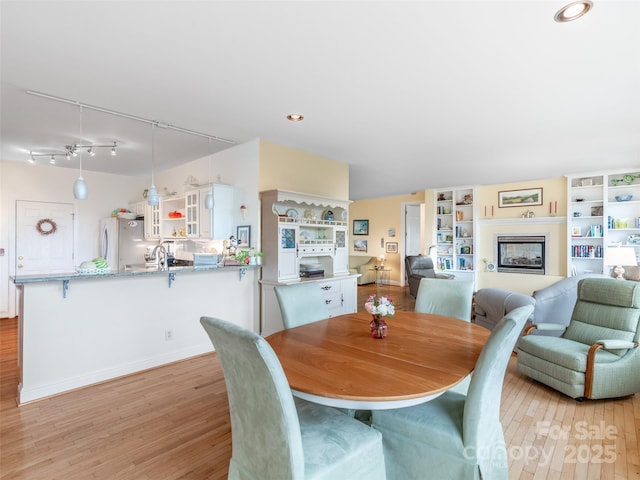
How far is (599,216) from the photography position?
19.9 feet

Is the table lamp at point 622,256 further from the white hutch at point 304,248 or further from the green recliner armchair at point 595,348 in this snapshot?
the white hutch at point 304,248

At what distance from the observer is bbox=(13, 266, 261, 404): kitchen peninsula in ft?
8.92

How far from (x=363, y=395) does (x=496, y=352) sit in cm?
60

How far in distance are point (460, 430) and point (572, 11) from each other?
226cm

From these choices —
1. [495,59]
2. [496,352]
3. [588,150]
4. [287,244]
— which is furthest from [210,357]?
[588,150]

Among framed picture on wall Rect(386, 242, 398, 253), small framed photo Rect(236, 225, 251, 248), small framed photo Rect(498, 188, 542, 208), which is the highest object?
small framed photo Rect(498, 188, 542, 208)

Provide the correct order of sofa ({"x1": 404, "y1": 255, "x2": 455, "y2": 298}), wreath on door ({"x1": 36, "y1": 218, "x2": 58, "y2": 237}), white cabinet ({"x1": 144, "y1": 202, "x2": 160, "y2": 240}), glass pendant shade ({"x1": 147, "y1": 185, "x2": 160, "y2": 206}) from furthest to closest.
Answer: sofa ({"x1": 404, "y1": 255, "x2": 455, "y2": 298}) → white cabinet ({"x1": 144, "y1": 202, "x2": 160, "y2": 240}) → wreath on door ({"x1": 36, "y1": 218, "x2": 58, "y2": 237}) → glass pendant shade ({"x1": 147, "y1": 185, "x2": 160, "y2": 206})

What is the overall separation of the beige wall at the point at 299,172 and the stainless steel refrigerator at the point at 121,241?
3.47 m

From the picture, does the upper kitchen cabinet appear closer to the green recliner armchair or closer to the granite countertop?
the granite countertop

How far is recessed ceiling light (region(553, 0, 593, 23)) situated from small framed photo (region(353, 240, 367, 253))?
8162 mm

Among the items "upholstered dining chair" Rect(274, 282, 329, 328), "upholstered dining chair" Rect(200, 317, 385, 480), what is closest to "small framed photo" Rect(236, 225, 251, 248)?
"upholstered dining chair" Rect(274, 282, 329, 328)

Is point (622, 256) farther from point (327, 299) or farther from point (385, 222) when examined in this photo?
point (385, 222)

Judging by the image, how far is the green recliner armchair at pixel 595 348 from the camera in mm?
2572

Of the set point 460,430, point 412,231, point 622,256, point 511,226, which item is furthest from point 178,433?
point 412,231
